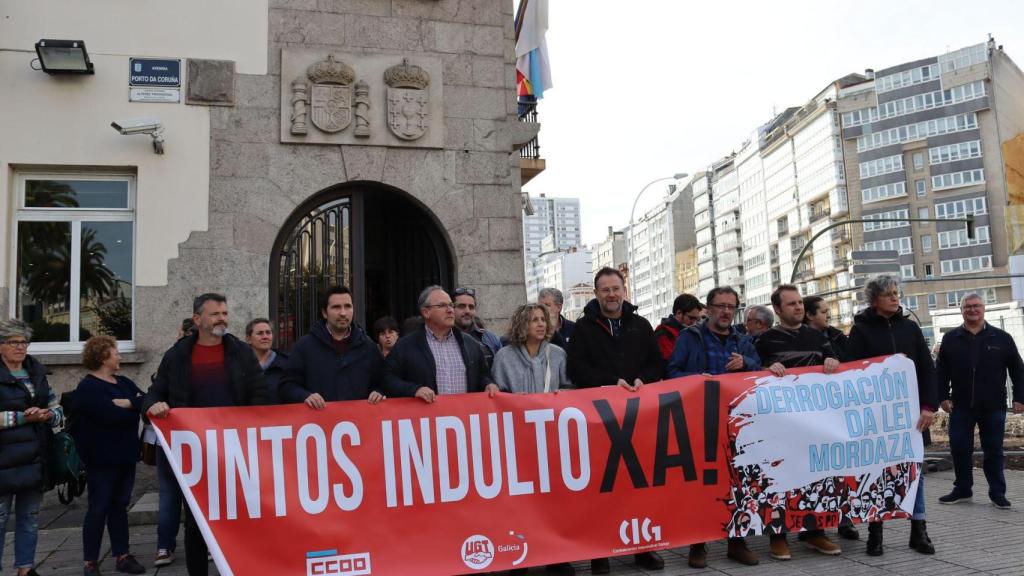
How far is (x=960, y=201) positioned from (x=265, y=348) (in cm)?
8894

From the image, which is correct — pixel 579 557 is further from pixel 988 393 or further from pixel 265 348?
pixel 988 393

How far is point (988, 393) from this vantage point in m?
7.59

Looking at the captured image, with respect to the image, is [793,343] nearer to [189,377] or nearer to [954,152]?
[189,377]

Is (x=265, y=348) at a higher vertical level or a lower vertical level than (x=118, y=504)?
higher

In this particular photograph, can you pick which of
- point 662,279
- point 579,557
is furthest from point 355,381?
point 662,279

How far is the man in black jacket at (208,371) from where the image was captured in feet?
17.4

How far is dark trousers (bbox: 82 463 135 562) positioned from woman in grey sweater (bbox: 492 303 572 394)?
2794 mm

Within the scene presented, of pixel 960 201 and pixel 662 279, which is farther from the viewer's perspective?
pixel 662 279

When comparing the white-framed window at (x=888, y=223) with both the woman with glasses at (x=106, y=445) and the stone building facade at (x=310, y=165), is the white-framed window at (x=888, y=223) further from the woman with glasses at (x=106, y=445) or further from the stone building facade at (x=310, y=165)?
the woman with glasses at (x=106, y=445)

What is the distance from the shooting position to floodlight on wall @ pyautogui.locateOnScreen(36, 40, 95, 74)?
819 cm

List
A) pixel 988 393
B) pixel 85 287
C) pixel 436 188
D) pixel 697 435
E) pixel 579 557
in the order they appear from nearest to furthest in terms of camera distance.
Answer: pixel 579 557 → pixel 697 435 → pixel 988 393 → pixel 85 287 → pixel 436 188

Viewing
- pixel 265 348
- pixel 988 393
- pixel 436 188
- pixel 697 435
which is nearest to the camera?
pixel 697 435

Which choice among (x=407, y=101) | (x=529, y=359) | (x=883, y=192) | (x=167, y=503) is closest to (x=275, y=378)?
(x=167, y=503)

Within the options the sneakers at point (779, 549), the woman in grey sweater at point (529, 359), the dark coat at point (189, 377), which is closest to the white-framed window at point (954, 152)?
the sneakers at point (779, 549)
